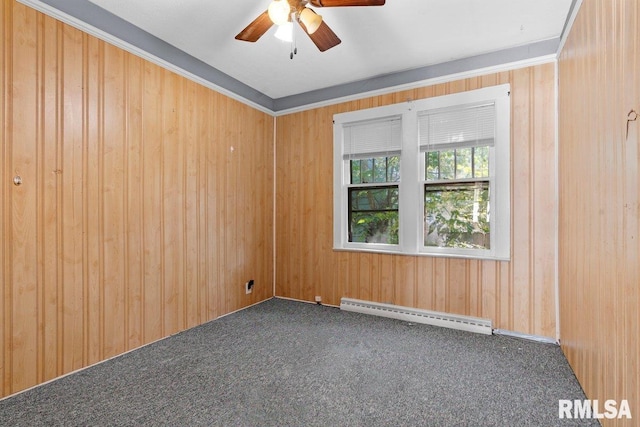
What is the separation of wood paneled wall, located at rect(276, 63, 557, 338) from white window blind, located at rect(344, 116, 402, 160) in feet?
0.71

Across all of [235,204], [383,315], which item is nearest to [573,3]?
[383,315]

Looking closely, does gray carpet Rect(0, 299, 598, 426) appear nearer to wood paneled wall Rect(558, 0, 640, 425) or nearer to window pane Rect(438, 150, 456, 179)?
wood paneled wall Rect(558, 0, 640, 425)

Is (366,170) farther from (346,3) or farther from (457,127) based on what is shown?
(346,3)

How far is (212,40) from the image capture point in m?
2.58

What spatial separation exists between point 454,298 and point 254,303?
231 centimetres

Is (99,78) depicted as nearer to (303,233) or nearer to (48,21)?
(48,21)

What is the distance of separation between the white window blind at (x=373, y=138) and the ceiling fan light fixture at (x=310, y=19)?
1.64m

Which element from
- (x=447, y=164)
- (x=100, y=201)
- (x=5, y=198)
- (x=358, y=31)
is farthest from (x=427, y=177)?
(x=5, y=198)

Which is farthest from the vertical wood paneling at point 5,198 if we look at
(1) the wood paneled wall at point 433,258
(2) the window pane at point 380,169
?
(2) the window pane at point 380,169

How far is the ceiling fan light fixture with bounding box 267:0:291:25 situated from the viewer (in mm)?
1703

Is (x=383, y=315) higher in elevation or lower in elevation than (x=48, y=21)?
lower

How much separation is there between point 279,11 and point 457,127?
6.71 feet

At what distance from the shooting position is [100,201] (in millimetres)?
2221

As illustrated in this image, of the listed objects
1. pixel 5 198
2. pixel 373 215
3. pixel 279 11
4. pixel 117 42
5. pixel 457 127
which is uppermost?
pixel 117 42
